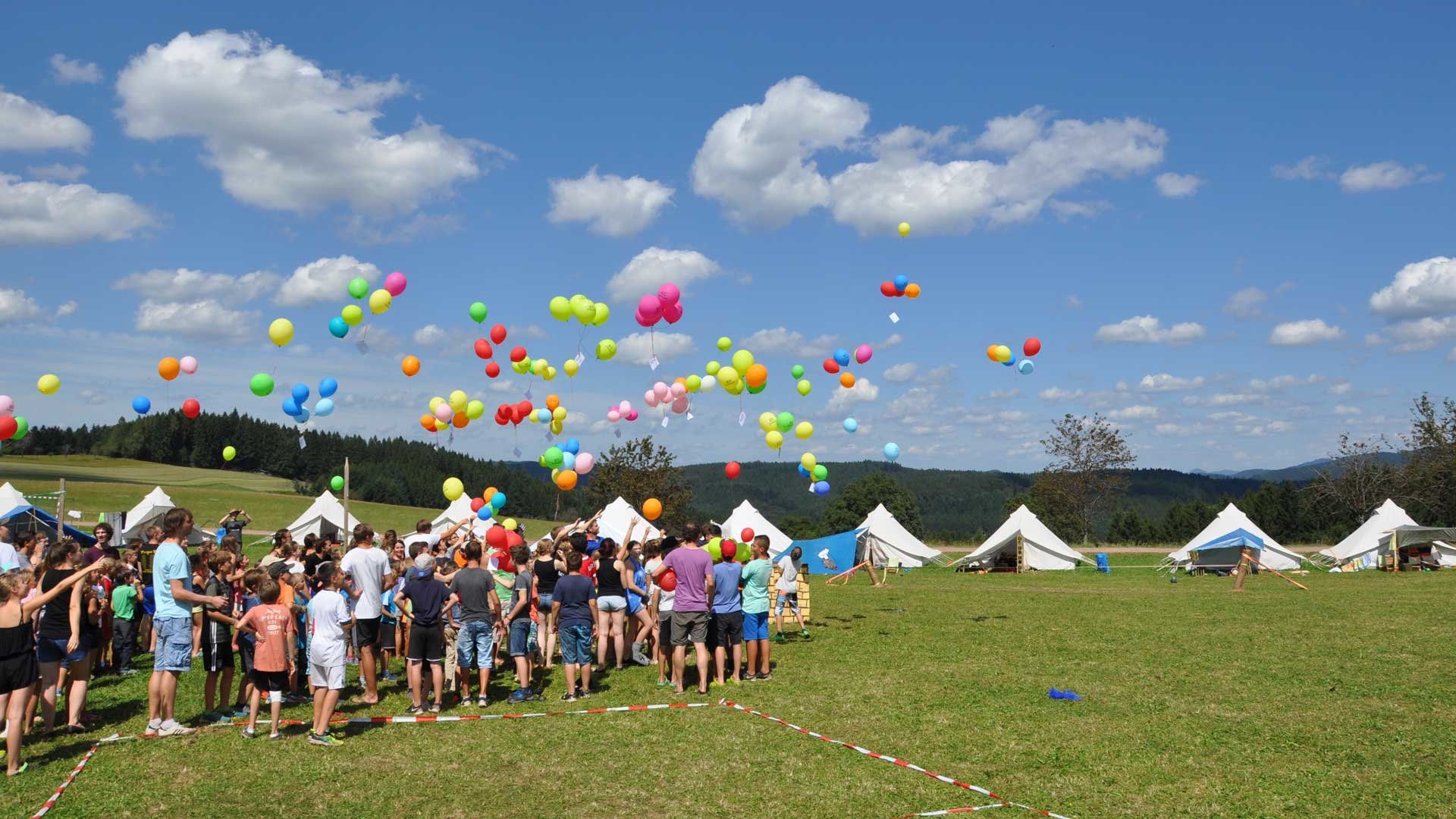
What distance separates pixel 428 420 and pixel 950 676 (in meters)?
10.7

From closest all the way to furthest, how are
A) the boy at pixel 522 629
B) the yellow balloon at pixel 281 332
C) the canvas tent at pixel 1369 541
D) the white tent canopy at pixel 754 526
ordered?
the boy at pixel 522 629 < the yellow balloon at pixel 281 332 < the canvas tent at pixel 1369 541 < the white tent canopy at pixel 754 526

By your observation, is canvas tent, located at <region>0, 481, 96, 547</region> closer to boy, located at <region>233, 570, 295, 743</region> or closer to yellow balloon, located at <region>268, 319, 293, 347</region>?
yellow balloon, located at <region>268, 319, 293, 347</region>

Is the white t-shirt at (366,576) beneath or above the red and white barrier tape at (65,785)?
above

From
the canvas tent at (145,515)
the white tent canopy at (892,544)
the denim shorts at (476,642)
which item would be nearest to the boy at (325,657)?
the denim shorts at (476,642)

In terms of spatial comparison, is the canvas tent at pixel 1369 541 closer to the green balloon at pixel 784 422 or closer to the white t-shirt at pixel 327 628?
the green balloon at pixel 784 422

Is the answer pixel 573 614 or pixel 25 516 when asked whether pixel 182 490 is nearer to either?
pixel 25 516

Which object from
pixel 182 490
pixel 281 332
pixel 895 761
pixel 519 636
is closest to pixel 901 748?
pixel 895 761

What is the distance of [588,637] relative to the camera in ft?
30.4

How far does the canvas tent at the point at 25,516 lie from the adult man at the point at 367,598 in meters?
16.2

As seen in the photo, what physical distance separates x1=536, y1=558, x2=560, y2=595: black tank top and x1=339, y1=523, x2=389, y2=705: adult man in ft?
5.60

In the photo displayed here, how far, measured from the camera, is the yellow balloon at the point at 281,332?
1416 cm

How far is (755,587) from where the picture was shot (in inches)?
417

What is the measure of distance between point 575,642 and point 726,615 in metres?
1.72

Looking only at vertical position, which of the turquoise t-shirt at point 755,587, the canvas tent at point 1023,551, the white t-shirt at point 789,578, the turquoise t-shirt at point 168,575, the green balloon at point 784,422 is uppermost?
the green balloon at point 784,422
